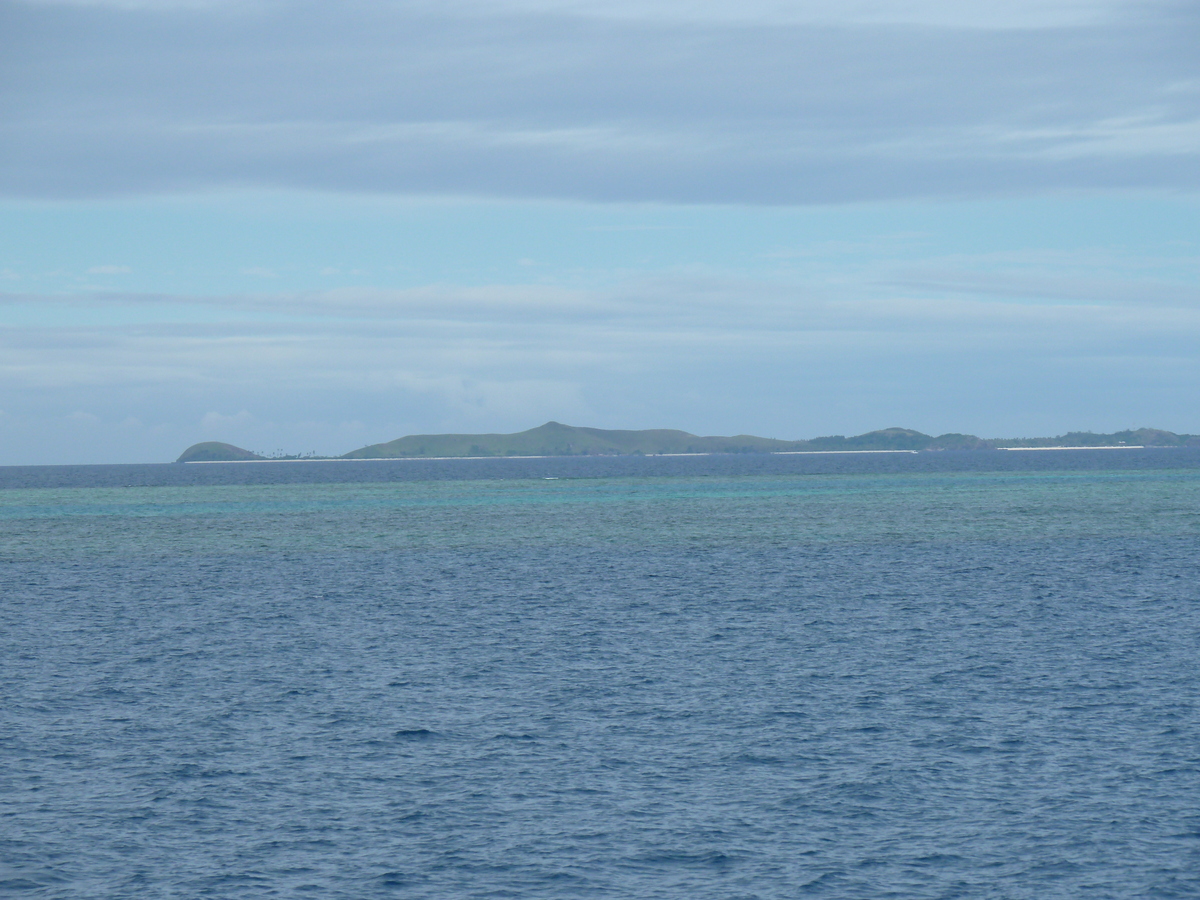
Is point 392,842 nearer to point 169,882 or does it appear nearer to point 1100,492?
point 169,882

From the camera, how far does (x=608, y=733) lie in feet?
110

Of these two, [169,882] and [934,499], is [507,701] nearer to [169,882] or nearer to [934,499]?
[169,882]

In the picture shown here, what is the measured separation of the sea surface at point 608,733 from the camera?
23656 mm

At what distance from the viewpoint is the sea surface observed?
23656 mm

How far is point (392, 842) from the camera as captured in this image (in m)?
25.0

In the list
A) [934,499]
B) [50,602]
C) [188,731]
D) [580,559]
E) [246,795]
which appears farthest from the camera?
[934,499]

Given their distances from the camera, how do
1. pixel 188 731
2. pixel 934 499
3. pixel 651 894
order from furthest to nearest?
pixel 934 499, pixel 188 731, pixel 651 894

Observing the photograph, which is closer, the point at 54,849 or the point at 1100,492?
the point at 54,849

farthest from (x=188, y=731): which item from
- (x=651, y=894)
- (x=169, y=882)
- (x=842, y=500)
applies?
(x=842, y=500)

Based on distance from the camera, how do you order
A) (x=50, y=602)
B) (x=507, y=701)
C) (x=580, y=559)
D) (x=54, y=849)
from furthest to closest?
(x=580, y=559) → (x=50, y=602) → (x=507, y=701) → (x=54, y=849)

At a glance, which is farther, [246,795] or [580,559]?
[580,559]

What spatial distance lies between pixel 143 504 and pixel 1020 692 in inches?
6309

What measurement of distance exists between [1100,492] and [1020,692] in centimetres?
14379

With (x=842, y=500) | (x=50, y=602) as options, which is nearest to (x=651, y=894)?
(x=50, y=602)
